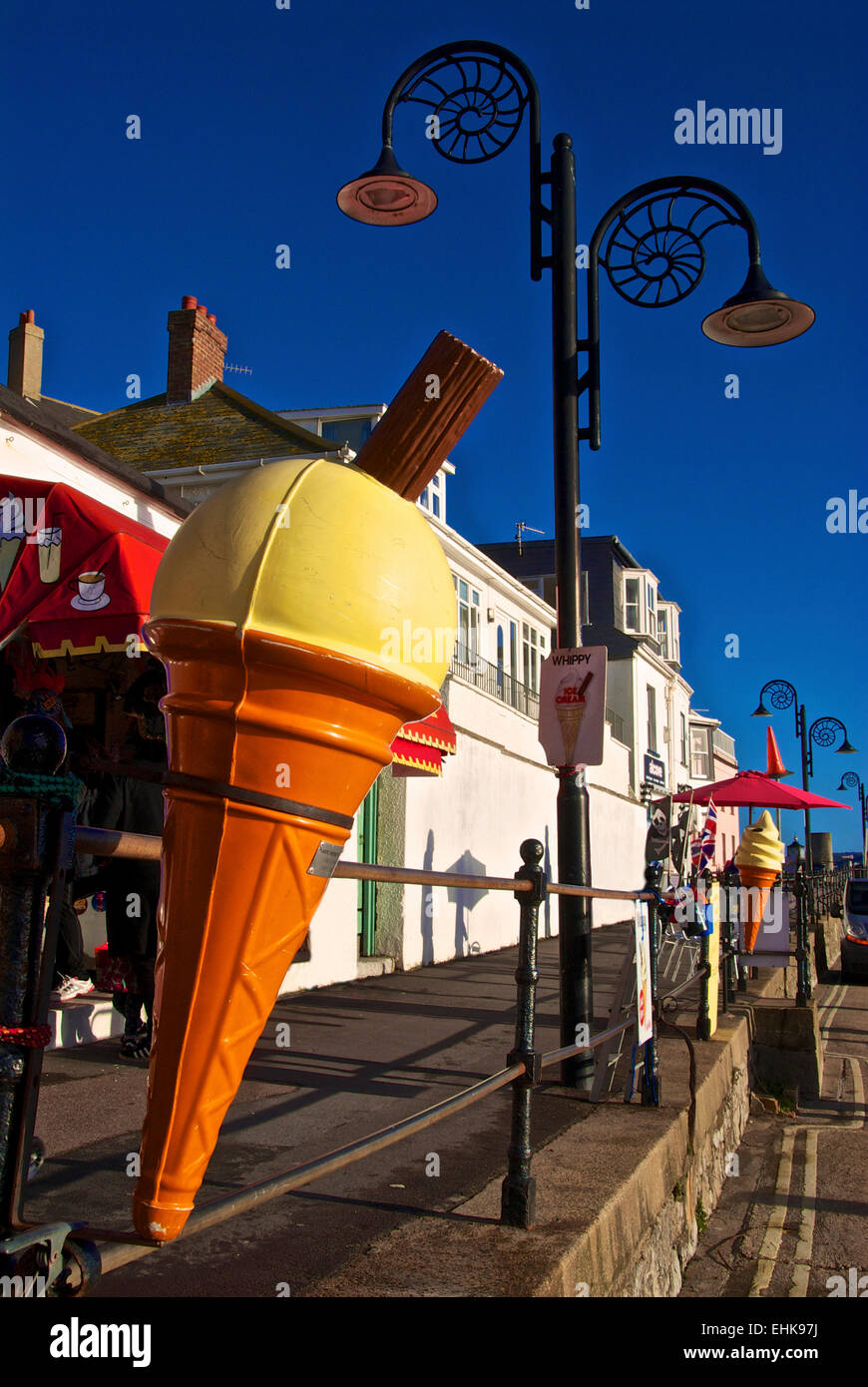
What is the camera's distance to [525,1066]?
319 centimetres

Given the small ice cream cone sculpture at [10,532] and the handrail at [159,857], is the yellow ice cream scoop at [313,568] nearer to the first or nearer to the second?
the handrail at [159,857]

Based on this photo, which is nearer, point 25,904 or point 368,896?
point 25,904

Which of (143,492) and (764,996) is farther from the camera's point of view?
(764,996)

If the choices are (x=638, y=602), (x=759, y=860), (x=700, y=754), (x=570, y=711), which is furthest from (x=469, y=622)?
(x=700, y=754)

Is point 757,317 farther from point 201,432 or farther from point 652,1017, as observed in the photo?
point 201,432

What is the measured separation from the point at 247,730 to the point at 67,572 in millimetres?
4707

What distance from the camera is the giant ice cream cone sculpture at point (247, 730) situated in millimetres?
1165

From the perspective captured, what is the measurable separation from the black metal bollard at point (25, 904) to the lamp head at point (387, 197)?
618 cm

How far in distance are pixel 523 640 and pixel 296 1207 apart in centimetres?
2177

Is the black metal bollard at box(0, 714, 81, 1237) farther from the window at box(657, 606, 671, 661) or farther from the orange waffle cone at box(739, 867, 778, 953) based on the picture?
the window at box(657, 606, 671, 661)

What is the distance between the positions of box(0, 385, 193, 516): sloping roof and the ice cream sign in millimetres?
3761

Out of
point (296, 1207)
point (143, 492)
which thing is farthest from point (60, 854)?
point (143, 492)
